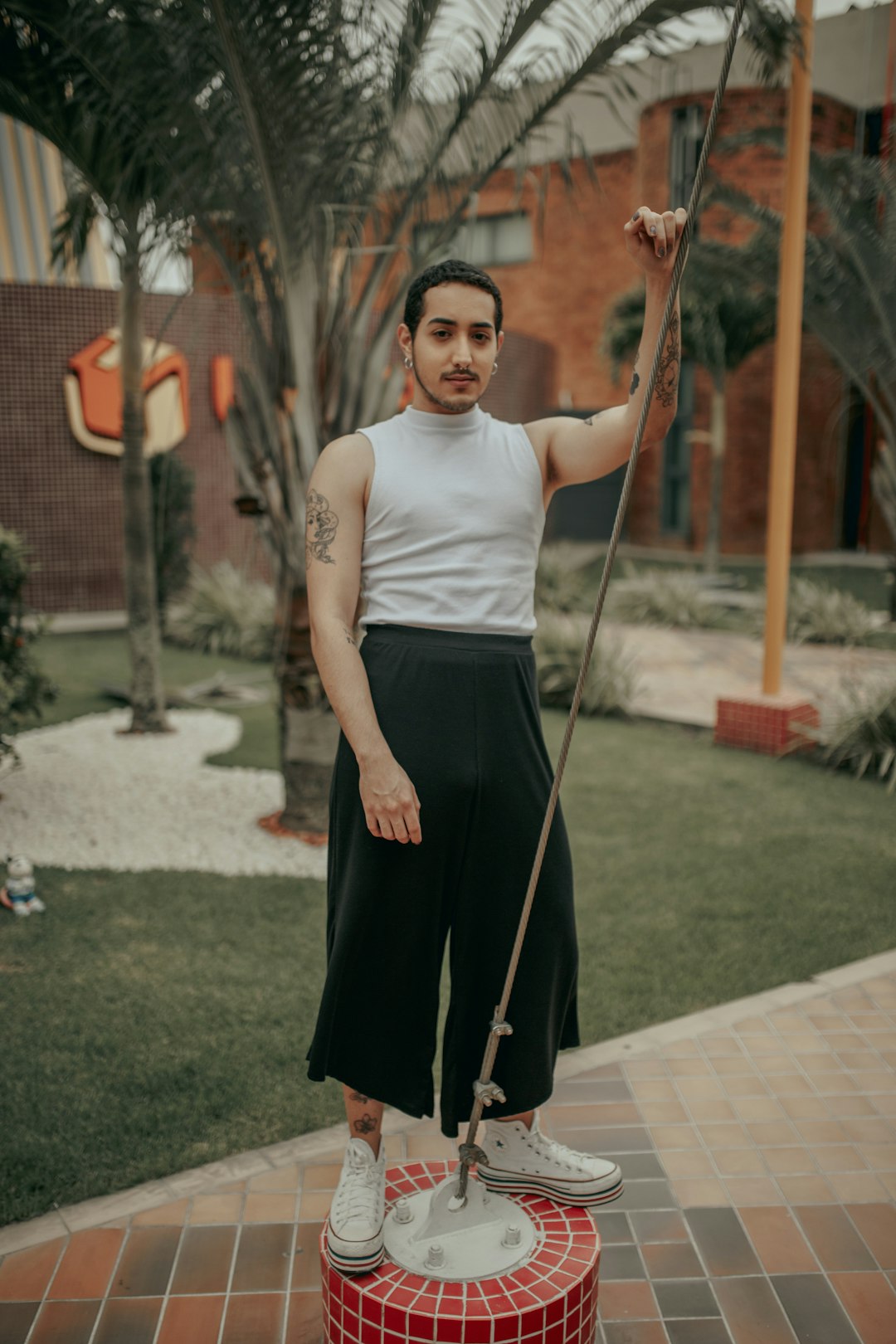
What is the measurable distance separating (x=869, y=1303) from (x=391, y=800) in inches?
57.9

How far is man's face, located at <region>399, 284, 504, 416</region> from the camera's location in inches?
81.6

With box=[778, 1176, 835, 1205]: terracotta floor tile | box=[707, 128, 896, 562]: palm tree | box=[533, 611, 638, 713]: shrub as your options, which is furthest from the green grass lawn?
box=[707, 128, 896, 562]: palm tree

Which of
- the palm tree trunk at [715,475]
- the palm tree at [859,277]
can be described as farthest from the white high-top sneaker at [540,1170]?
the palm tree trunk at [715,475]

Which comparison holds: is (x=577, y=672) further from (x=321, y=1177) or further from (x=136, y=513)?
(x=321, y=1177)

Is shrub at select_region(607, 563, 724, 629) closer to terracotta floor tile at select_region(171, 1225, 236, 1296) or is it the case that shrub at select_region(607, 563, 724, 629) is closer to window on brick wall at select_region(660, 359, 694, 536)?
window on brick wall at select_region(660, 359, 694, 536)

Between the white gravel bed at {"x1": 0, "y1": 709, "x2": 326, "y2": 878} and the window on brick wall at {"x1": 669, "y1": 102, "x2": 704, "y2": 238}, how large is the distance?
12671 mm

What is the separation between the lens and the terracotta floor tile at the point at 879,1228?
2.47 meters

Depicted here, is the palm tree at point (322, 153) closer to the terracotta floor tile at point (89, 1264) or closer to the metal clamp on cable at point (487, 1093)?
the terracotta floor tile at point (89, 1264)

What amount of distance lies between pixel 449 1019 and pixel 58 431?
11.6m

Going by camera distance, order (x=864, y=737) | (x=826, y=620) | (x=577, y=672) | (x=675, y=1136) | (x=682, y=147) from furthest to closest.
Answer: (x=682, y=147) < (x=826, y=620) < (x=577, y=672) < (x=864, y=737) < (x=675, y=1136)

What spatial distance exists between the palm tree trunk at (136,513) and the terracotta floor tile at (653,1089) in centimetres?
482

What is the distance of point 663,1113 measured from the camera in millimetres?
3053

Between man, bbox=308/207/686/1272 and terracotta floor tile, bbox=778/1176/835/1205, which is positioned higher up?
man, bbox=308/207/686/1272

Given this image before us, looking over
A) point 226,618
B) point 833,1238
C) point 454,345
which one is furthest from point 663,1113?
point 226,618
